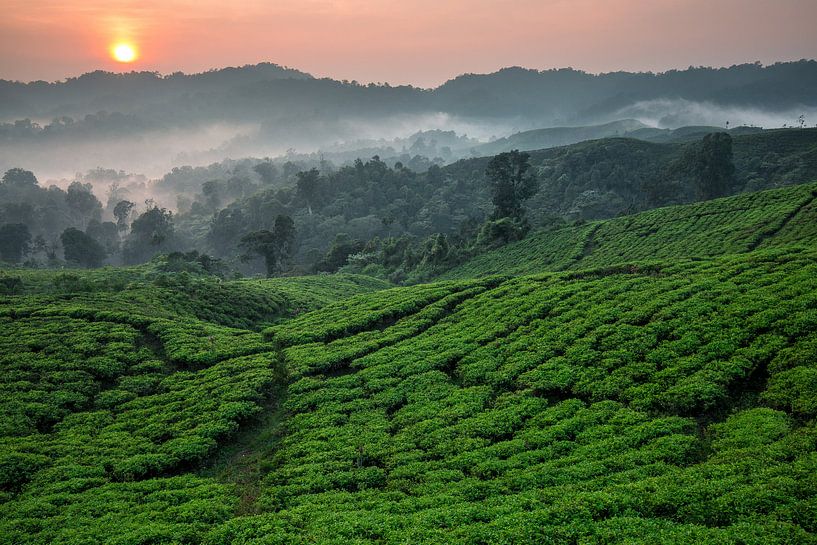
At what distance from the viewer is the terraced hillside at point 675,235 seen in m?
50.1

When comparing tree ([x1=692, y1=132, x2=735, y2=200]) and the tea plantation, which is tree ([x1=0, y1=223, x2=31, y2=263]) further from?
tree ([x1=692, y1=132, x2=735, y2=200])

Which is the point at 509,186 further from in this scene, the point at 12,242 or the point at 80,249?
the point at 12,242

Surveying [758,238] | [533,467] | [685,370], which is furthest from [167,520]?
[758,238]

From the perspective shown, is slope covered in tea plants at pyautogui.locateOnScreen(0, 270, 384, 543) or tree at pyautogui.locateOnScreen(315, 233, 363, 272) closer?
slope covered in tea plants at pyautogui.locateOnScreen(0, 270, 384, 543)

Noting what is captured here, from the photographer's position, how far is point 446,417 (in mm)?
24812

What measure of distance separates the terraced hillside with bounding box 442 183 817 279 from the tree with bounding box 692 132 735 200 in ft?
159

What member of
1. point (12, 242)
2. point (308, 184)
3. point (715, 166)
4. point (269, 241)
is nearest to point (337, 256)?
point (269, 241)

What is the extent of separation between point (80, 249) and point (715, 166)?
167801 millimetres

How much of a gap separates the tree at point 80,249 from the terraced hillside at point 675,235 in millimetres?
112882

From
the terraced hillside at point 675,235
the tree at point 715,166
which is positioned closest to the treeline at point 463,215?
the tree at point 715,166

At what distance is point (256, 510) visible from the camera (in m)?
20.6

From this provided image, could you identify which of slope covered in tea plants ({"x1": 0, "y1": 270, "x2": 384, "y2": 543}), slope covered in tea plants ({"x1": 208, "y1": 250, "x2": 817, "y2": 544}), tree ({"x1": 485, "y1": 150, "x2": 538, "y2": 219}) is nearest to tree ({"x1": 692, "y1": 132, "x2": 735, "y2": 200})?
tree ({"x1": 485, "y1": 150, "x2": 538, "y2": 219})

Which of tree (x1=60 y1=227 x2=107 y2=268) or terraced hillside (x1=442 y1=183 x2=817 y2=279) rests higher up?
tree (x1=60 y1=227 x2=107 y2=268)

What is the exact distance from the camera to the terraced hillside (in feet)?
164
